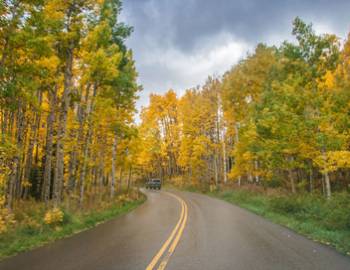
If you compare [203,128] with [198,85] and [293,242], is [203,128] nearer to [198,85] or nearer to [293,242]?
[198,85]

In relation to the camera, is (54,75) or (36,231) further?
(54,75)

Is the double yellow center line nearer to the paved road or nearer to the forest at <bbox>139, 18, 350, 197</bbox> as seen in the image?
the paved road

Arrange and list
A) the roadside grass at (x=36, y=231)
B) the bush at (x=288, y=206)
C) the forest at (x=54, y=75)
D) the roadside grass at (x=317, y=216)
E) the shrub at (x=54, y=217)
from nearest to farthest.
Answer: the roadside grass at (x=36, y=231) < the roadside grass at (x=317, y=216) < the forest at (x=54, y=75) < the shrub at (x=54, y=217) < the bush at (x=288, y=206)

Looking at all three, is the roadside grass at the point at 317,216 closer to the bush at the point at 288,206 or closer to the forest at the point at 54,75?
the bush at the point at 288,206

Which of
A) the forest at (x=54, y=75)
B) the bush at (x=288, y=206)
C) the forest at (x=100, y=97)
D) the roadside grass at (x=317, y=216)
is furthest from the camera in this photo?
the bush at (x=288, y=206)

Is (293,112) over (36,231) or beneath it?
over

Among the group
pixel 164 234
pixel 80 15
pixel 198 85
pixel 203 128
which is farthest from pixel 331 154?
pixel 198 85

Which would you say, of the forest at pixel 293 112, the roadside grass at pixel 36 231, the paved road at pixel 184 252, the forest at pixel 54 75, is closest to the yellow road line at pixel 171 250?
the paved road at pixel 184 252

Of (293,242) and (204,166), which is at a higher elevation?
(204,166)

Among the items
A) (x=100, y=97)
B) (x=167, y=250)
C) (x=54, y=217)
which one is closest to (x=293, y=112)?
(x=167, y=250)

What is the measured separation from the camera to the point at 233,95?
24938 mm

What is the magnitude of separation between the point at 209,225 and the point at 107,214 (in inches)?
243

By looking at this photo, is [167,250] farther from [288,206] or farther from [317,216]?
[288,206]

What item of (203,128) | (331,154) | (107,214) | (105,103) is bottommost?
(107,214)
